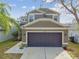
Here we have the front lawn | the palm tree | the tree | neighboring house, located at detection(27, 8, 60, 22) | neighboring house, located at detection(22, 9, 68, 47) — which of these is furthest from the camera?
neighboring house, located at detection(27, 8, 60, 22)

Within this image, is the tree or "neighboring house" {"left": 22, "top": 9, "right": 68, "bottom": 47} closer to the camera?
the tree

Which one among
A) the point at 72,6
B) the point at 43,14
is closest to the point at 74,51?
the point at 72,6

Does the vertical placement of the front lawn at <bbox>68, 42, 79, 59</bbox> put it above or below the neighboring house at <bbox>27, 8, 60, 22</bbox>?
below

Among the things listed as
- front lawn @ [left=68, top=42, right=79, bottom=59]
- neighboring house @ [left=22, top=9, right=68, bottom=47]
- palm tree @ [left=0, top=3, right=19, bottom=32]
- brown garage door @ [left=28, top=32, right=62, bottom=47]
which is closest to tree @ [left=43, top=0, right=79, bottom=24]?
front lawn @ [left=68, top=42, right=79, bottom=59]

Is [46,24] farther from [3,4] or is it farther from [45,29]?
[3,4]

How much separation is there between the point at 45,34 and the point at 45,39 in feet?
2.35

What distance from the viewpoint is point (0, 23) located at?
52.5ft

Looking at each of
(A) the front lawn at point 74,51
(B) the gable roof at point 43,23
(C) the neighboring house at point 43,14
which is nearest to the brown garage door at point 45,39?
(B) the gable roof at point 43,23

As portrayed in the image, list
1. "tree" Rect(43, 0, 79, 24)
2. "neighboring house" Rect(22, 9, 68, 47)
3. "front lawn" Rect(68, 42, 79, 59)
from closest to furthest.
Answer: "front lawn" Rect(68, 42, 79, 59), "tree" Rect(43, 0, 79, 24), "neighboring house" Rect(22, 9, 68, 47)

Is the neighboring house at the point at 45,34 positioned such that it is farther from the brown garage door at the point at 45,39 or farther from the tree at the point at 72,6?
the tree at the point at 72,6

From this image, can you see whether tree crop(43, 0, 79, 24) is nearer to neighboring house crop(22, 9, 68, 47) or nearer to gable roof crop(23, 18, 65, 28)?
neighboring house crop(22, 9, 68, 47)

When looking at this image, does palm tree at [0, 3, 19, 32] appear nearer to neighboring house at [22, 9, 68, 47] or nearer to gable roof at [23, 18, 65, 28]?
neighboring house at [22, 9, 68, 47]

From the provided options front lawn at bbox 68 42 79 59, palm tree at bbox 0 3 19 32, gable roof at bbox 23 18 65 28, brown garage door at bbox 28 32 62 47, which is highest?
palm tree at bbox 0 3 19 32

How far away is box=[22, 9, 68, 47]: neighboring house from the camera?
2777 cm
